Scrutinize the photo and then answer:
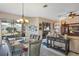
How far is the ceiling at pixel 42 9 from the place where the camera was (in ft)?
6.48

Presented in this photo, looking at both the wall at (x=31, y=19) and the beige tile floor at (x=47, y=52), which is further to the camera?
the beige tile floor at (x=47, y=52)

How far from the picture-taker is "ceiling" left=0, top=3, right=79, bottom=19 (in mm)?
1976

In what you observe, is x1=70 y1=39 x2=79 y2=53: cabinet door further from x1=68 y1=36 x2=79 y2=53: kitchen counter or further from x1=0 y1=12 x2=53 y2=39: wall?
x1=0 y1=12 x2=53 y2=39: wall

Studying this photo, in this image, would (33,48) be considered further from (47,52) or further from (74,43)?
(74,43)

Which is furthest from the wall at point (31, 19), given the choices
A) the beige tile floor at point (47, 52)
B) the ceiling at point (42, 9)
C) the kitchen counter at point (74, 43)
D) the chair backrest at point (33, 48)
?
the kitchen counter at point (74, 43)

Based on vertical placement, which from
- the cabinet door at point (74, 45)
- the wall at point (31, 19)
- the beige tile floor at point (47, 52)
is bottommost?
the beige tile floor at point (47, 52)

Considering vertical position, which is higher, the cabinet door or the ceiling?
the ceiling

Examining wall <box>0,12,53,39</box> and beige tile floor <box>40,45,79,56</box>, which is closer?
wall <box>0,12,53,39</box>

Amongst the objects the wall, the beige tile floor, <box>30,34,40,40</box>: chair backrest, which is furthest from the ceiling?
the beige tile floor

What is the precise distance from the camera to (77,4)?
198 cm

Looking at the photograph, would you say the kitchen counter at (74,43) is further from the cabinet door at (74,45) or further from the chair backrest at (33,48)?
the chair backrest at (33,48)

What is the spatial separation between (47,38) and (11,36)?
0.72 metres

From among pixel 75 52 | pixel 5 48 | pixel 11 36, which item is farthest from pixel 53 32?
pixel 5 48

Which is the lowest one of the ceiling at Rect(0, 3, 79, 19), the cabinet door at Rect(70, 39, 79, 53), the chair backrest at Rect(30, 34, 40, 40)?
A: the cabinet door at Rect(70, 39, 79, 53)
